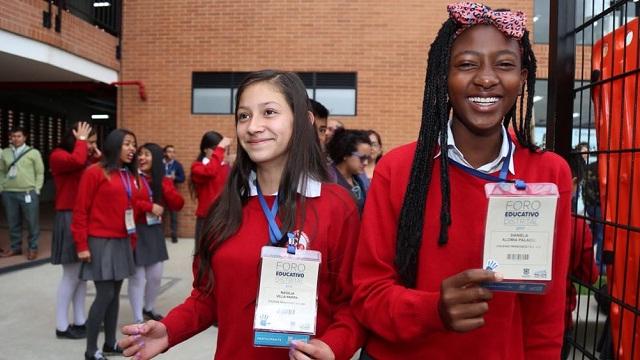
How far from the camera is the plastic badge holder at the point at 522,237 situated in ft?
3.95

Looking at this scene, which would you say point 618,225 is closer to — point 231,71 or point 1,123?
point 231,71

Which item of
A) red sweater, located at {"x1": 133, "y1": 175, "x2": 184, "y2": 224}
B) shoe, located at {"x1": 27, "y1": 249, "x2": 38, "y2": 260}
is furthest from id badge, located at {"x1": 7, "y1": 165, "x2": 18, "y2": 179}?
red sweater, located at {"x1": 133, "y1": 175, "x2": 184, "y2": 224}

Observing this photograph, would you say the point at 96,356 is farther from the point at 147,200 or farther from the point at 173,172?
the point at 173,172

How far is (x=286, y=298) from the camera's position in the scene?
5.11 ft

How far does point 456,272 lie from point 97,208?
3488 millimetres

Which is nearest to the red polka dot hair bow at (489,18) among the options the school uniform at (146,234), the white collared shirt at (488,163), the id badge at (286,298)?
the white collared shirt at (488,163)

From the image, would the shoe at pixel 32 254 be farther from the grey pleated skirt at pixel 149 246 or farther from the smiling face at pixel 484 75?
the smiling face at pixel 484 75

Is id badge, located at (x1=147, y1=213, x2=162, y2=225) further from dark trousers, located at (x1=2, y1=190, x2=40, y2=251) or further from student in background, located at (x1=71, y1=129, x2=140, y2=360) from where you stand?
dark trousers, located at (x1=2, y1=190, x2=40, y2=251)

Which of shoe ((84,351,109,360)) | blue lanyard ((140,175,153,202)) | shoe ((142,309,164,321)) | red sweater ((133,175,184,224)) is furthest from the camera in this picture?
shoe ((142,309,164,321))

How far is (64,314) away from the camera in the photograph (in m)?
4.84

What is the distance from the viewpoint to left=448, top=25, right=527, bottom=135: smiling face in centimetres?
142

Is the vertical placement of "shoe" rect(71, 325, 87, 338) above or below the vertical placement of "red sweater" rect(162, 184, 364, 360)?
below

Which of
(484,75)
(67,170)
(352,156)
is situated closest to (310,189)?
(484,75)

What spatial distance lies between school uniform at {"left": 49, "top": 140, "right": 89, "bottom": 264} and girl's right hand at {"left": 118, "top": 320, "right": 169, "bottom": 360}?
335 cm
